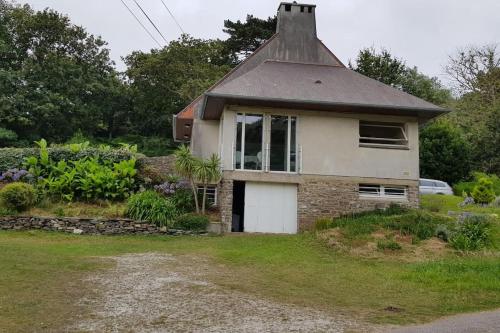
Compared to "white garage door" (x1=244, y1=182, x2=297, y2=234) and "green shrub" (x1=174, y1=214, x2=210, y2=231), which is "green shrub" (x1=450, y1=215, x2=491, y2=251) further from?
"green shrub" (x1=174, y1=214, x2=210, y2=231)

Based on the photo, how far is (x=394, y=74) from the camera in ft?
117

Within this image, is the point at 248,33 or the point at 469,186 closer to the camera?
the point at 469,186

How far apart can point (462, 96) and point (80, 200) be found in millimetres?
30083

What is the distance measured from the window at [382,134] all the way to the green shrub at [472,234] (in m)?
4.31

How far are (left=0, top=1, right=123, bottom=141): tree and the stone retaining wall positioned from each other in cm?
2235

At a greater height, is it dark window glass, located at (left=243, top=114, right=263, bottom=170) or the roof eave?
the roof eave

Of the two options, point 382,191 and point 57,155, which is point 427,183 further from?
point 57,155

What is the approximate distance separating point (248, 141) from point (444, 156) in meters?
15.7

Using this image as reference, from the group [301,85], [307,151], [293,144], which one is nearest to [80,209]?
[293,144]

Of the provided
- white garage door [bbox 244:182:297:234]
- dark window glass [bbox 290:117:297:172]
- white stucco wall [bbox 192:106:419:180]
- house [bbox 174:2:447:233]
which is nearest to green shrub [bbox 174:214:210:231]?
house [bbox 174:2:447:233]

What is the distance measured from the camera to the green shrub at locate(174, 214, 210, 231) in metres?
15.9

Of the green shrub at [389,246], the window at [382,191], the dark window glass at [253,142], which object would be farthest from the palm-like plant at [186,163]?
the green shrub at [389,246]

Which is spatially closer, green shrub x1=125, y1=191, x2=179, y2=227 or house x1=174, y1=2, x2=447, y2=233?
green shrub x1=125, y1=191, x2=179, y2=227

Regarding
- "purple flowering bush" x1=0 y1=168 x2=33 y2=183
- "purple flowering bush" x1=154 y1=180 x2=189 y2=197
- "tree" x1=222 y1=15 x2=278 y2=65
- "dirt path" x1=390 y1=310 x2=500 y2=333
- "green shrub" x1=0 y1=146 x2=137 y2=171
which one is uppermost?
"tree" x1=222 y1=15 x2=278 y2=65
